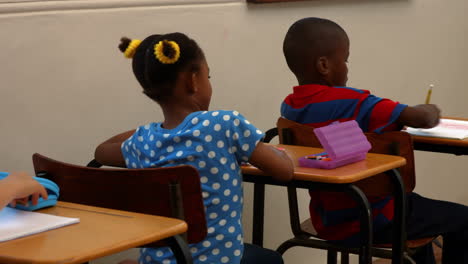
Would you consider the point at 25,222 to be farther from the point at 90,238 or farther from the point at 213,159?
the point at 213,159

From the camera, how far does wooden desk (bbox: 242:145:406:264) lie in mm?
2092

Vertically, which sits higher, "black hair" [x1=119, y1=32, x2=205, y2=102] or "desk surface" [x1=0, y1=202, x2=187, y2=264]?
"black hair" [x1=119, y1=32, x2=205, y2=102]

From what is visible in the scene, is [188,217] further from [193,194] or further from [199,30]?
[199,30]

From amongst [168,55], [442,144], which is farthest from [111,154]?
[442,144]

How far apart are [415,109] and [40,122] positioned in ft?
4.01

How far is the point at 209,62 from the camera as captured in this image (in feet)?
10.2

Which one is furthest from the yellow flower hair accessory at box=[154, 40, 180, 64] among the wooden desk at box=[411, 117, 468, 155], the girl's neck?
the wooden desk at box=[411, 117, 468, 155]

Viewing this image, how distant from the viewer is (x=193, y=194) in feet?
5.61

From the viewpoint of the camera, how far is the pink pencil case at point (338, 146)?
2195mm

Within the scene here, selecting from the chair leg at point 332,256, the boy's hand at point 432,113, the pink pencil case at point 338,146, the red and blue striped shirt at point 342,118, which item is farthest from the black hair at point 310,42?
the chair leg at point 332,256

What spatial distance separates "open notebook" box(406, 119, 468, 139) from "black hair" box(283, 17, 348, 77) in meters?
0.44

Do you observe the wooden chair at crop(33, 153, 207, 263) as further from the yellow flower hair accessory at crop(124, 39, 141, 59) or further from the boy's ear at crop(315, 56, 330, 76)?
the boy's ear at crop(315, 56, 330, 76)

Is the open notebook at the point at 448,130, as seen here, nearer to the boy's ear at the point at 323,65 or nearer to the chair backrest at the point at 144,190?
the boy's ear at the point at 323,65

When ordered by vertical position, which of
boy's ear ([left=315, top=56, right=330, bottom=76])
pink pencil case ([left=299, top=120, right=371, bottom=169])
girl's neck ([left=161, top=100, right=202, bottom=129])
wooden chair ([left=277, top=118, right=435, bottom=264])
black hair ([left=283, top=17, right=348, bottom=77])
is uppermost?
black hair ([left=283, top=17, right=348, bottom=77])
